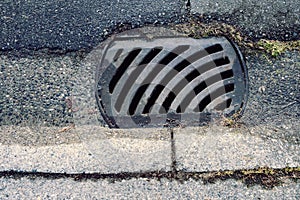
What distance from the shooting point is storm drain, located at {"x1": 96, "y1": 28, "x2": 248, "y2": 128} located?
82.2 inches

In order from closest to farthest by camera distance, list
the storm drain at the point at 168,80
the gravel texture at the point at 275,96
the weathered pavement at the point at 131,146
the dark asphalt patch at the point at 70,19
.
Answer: the weathered pavement at the point at 131,146 < the gravel texture at the point at 275,96 < the storm drain at the point at 168,80 < the dark asphalt patch at the point at 70,19

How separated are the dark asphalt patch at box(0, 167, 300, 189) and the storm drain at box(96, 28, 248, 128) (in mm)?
270

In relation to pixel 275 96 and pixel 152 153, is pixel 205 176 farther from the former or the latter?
pixel 275 96

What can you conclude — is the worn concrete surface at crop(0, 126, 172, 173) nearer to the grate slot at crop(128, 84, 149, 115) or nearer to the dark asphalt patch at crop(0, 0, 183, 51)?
the grate slot at crop(128, 84, 149, 115)

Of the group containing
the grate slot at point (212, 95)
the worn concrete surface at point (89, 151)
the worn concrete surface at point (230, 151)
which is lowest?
the worn concrete surface at point (89, 151)

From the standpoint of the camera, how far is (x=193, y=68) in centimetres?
221

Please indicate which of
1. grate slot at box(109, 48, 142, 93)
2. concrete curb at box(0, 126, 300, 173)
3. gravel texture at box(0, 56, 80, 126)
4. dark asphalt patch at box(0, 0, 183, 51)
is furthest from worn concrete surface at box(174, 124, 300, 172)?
dark asphalt patch at box(0, 0, 183, 51)

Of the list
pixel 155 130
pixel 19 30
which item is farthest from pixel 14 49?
pixel 155 130

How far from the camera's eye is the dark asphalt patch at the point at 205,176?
1.84 metres

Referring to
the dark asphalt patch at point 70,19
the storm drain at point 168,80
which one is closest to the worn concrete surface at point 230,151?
the storm drain at point 168,80

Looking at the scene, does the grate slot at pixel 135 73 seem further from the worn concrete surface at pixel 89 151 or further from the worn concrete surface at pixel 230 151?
the worn concrete surface at pixel 230 151

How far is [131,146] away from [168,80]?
43cm

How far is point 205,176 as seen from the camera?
1.85 metres

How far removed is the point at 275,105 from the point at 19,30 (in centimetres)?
137
